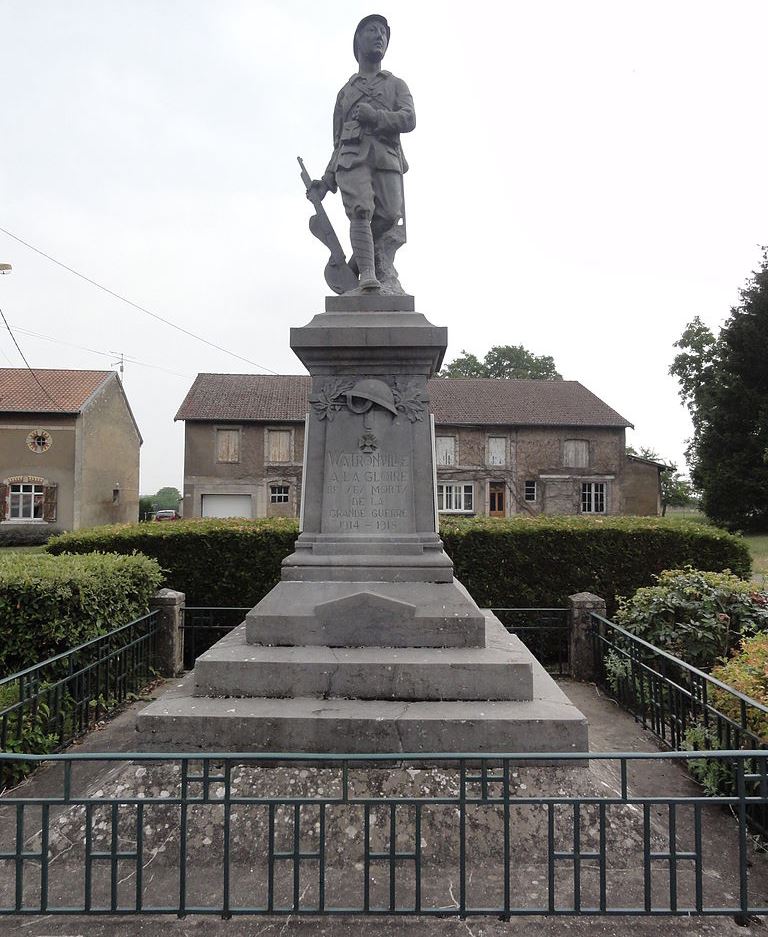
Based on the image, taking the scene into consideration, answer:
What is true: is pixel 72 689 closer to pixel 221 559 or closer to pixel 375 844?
pixel 221 559

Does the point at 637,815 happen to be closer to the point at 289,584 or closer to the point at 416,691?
the point at 416,691

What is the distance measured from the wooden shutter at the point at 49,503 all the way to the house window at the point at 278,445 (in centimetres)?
935

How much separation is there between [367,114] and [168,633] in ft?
19.8

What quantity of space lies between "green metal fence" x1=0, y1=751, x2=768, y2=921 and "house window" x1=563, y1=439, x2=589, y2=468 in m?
26.7

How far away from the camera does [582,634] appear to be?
7617mm

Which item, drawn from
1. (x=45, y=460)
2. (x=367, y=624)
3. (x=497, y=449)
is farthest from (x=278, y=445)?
(x=367, y=624)

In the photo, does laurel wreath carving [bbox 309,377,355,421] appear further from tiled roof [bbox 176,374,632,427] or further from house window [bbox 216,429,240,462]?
house window [bbox 216,429,240,462]

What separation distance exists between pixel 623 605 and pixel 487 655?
365 centimetres

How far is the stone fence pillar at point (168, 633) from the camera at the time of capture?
7.53 meters

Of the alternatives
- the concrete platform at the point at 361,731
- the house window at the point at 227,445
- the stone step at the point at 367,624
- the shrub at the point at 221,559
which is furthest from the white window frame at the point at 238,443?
the concrete platform at the point at 361,731

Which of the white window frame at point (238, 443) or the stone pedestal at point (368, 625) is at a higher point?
the white window frame at point (238, 443)

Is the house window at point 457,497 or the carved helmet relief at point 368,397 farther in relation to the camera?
the house window at point 457,497

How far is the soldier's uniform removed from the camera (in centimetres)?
580

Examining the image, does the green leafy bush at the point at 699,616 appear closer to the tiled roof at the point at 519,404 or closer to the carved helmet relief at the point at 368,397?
the carved helmet relief at the point at 368,397
